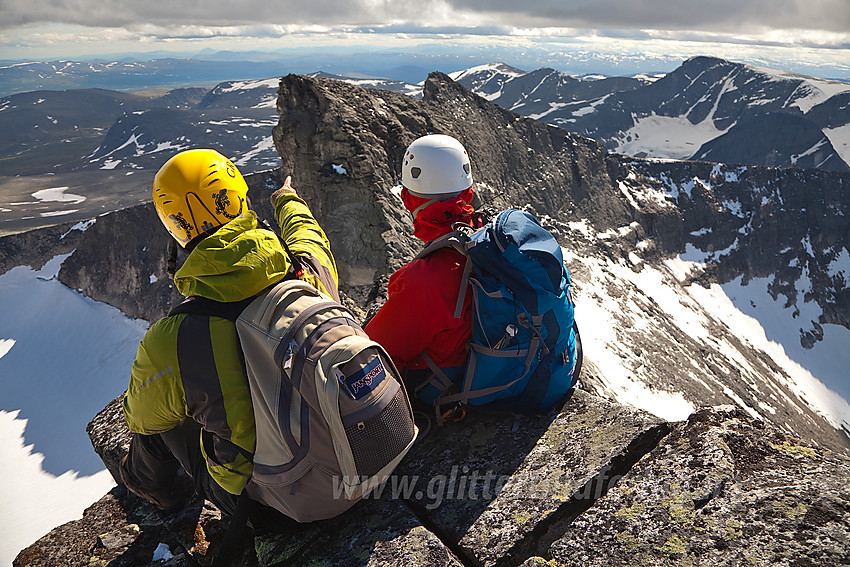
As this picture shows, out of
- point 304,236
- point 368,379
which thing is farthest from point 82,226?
point 368,379

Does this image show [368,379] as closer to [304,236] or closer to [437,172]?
[304,236]

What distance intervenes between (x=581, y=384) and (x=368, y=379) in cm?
512

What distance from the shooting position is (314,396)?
11.6 ft

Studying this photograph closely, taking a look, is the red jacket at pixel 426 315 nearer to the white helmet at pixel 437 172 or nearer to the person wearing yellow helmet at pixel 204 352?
the person wearing yellow helmet at pixel 204 352

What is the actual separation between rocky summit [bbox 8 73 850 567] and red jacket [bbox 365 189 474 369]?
3.93ft

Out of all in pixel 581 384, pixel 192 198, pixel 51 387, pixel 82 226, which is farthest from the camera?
pixel 82 226

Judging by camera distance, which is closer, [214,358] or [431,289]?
[214,358]

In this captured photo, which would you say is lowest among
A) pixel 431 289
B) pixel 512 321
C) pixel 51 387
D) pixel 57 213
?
Answer: pixel 57 213

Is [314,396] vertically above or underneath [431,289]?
underneath

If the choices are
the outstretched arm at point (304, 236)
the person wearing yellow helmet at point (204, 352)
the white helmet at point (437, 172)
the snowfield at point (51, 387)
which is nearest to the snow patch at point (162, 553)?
the person wearing yellow helmet at point (204, 352)

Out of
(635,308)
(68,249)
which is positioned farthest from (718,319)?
(68,249)

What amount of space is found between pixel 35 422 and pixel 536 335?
8191 cm

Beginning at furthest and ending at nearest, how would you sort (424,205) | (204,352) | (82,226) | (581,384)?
(82,226), (581,384), (424,205), (204,352)

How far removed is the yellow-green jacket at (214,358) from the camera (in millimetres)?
3660
